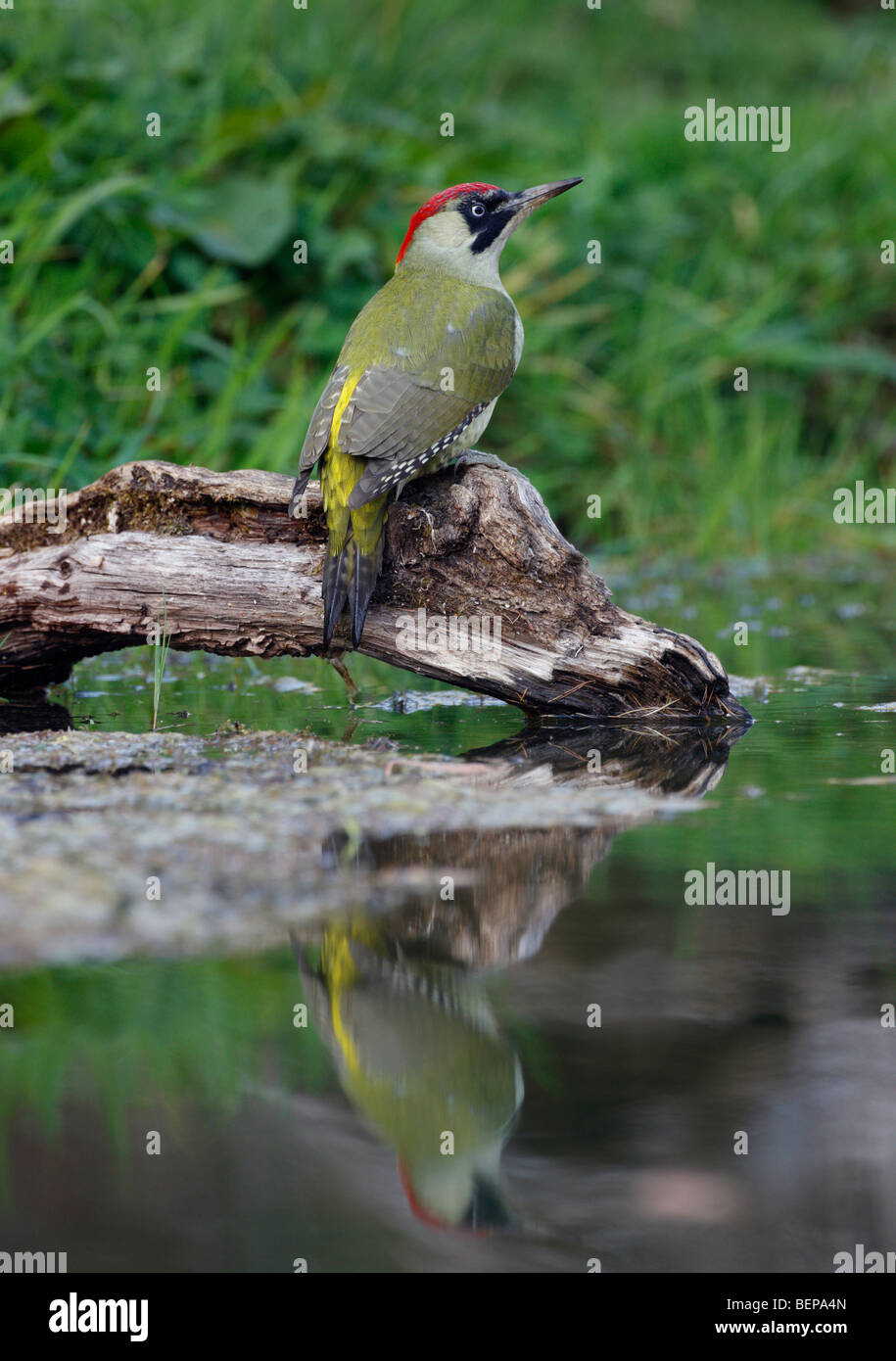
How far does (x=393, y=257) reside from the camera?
7.91 meters

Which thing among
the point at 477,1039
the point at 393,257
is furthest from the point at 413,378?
the point at 393,257

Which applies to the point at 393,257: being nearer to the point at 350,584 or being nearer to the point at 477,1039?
the point at 350,584

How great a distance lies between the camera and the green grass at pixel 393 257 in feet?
21.2

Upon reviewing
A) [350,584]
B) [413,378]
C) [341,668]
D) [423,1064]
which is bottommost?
[423,1064]

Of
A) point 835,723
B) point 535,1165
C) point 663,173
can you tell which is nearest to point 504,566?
point 835,723

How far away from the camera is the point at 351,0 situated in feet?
33.6

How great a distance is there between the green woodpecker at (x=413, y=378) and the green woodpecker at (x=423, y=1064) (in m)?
1.53

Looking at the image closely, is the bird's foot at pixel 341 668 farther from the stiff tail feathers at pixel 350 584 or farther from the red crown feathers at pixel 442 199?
the red crown feathers at pixel 442 199

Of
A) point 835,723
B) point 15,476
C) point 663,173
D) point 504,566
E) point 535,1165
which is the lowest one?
point 535,1165

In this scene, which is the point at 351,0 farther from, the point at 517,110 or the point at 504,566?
the point at 504,566

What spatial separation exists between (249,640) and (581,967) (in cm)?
185

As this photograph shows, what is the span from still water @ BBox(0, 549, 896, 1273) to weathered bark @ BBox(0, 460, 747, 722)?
51cm

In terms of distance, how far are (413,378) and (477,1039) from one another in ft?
7.55

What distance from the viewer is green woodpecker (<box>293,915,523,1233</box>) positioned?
194cm
